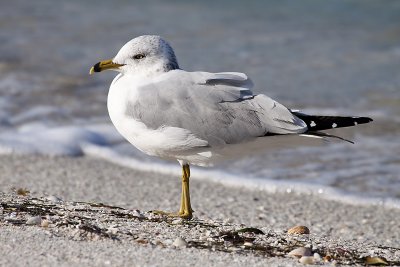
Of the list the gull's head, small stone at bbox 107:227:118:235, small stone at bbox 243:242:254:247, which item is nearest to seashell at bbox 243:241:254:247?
small stone at bbox 243:242:254:247

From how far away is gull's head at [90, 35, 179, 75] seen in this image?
4.57 metres

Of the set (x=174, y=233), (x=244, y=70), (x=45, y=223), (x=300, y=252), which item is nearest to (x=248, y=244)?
(x=300, y=252)

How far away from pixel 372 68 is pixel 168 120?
22.0 ft

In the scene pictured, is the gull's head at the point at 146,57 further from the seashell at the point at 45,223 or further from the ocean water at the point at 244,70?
the seashell at the point at 45,223

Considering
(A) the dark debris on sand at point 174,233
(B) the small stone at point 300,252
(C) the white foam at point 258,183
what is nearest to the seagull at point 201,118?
(A) the dark debris on sand at point 174,233

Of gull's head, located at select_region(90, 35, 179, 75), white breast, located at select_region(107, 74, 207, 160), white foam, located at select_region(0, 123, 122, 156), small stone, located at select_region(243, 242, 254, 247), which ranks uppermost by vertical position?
gull's head, located at select_region(90, 35, 179, 75)

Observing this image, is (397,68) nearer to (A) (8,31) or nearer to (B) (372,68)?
(B) (372,68)

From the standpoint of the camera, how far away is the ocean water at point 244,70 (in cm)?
685

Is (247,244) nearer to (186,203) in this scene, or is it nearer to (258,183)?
(186,203)

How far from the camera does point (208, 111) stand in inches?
172

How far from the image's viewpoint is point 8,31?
12.7 meters

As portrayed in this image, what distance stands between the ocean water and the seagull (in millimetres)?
241

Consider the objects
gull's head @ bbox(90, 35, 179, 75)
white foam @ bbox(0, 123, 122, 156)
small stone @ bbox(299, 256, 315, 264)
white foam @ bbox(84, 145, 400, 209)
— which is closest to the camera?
small stone @ bbox(299, 256, 315, 264)

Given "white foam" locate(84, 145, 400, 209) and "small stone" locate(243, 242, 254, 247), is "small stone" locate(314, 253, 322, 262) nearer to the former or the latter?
"small stone" locate(243, 242, 254, 247)
